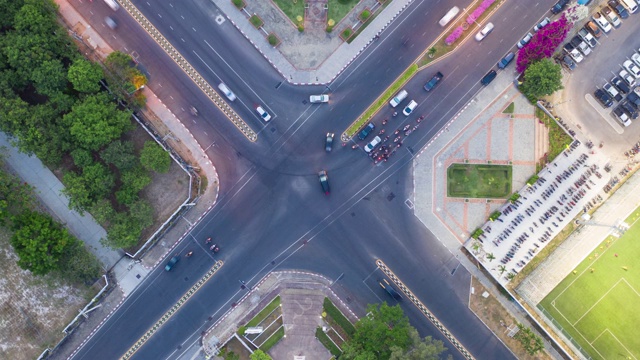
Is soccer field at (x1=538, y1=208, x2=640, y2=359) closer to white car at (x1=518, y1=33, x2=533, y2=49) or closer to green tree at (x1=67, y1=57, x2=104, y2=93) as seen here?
white car at (x1=518, y1=33, x2=533, y2=49)

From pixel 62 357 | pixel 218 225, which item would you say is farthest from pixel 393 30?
pixel 62 357

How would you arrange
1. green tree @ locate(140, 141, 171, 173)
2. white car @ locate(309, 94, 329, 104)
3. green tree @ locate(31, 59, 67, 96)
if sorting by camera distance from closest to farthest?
green tree @ locate(31, 59, 67, 96), green tree @ locate(140, 141, 171, 173), white car @ locate(309, 94, 329, 104)

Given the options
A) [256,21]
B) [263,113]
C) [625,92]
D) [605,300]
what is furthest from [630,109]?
[256,21]

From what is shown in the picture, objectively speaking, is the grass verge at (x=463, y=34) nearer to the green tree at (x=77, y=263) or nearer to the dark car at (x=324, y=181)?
the dark car at (x=324, y=181)

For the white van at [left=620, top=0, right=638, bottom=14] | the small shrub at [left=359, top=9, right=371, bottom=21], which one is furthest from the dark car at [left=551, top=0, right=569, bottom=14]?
the small shrub at [left=359, top=9, right=371, bottom=21]

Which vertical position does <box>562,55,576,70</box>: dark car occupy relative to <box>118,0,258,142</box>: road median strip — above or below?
below

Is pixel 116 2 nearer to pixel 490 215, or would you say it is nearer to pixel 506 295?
pixel 490 215
